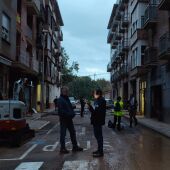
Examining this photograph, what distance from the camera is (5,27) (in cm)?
2809

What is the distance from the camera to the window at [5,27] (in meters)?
27.4

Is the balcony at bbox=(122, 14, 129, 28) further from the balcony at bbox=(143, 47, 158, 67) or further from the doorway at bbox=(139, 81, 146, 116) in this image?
the balcony at bbox=(143, 47, 158, 67)

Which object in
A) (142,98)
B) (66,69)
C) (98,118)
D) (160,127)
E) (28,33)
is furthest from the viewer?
(66,69)

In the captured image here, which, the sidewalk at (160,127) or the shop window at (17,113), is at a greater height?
the shop window at (17,113)

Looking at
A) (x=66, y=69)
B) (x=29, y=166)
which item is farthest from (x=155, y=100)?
(x=66, y=69)

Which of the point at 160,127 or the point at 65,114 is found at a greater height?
the point at 65,114

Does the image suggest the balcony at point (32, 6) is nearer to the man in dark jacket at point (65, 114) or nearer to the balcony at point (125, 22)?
the balcony at point (125, 22)

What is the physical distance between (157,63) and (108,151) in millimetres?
19933

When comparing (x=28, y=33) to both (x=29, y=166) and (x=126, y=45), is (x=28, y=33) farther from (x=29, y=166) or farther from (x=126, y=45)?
(x=29, y=166)

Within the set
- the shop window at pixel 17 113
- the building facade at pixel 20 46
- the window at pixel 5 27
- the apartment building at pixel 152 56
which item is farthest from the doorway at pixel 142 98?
the shop window at pixel 17 113

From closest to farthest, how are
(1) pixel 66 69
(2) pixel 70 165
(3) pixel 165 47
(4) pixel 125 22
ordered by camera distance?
(2) pixel 70 165
(3) pixel 165 47
(4) pixel 125 22
(1) pixel 66 69

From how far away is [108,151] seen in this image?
13172 millimetres

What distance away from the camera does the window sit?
90.0 ft

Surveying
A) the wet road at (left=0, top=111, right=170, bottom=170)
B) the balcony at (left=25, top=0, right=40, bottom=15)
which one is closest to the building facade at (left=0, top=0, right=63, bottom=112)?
the balcony at (left=25, top=0, right=40, bottom=15)
